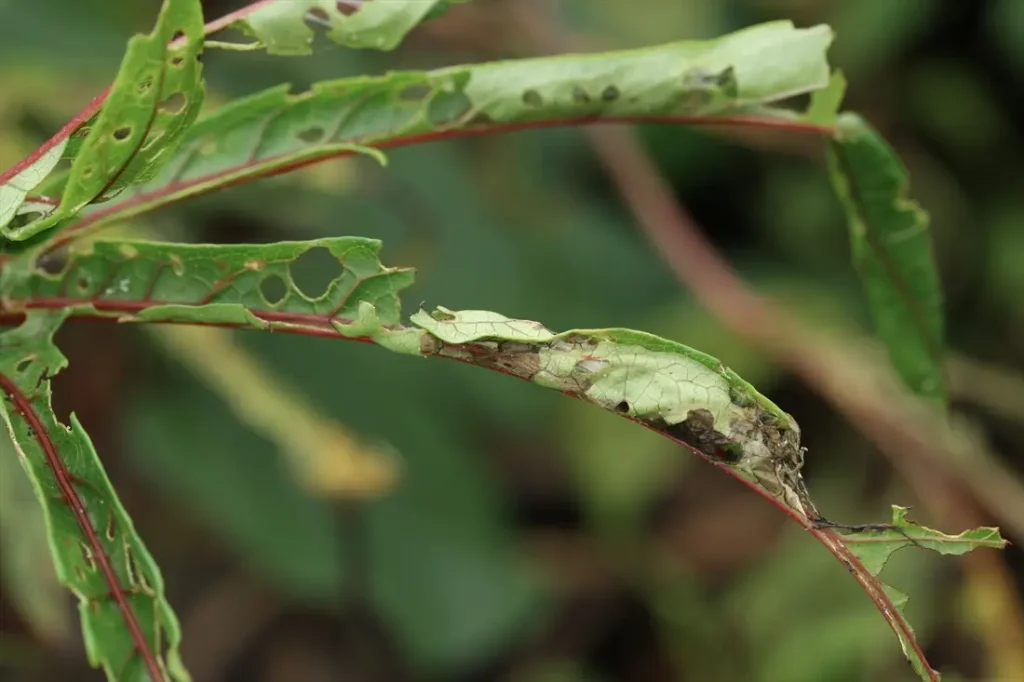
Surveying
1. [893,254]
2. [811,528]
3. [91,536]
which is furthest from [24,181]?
[893,254]

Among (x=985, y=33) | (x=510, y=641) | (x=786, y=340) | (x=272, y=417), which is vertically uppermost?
(x=985, y=33)

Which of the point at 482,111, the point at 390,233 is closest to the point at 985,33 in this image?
the point at 390,233

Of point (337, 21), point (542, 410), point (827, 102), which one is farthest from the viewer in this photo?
point (542, 410)

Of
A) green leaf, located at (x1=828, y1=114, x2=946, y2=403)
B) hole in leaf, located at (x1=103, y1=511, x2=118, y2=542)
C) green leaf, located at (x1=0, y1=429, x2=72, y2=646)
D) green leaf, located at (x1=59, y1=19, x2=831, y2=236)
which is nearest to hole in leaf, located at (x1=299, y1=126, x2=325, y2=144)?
green leaf, located at (x1=59, y1=19, x2=831, y2=236)

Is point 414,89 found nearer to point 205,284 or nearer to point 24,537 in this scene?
point 205,284

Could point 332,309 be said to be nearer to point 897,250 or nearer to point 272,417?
point 897,250

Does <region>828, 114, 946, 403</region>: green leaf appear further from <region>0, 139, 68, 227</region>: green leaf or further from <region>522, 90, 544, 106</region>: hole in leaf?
<region>0, 139, 68, 227</region>: green leaf

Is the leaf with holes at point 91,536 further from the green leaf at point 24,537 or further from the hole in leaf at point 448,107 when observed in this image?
the green leaf at point 24,537

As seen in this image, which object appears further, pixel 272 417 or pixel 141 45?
pixel 272 417
